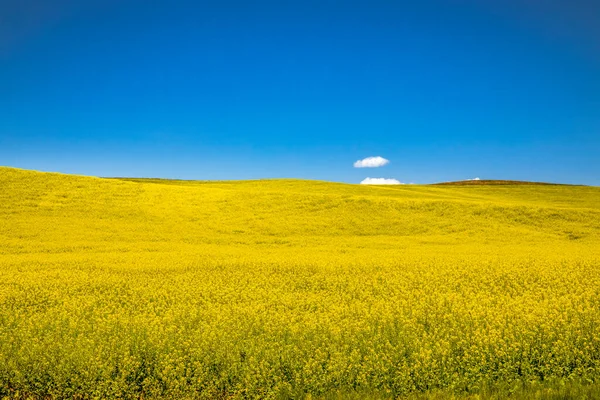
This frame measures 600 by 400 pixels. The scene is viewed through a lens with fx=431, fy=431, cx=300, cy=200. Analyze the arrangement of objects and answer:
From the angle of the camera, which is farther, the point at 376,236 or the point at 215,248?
the point at 376,236

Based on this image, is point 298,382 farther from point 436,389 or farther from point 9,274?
point 9,274

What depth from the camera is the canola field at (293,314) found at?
233 inches

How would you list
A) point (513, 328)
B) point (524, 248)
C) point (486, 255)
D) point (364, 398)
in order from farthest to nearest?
point (524, 248)
point (486, 255)
point (513, 328)
point (364, 398)

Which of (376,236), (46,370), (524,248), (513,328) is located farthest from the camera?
(376,236)

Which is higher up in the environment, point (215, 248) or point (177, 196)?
point (177, 196)

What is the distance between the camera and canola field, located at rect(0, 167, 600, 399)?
5.93 m

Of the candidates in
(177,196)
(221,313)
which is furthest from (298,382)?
(177,196)

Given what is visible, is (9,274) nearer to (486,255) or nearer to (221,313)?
(221,313)

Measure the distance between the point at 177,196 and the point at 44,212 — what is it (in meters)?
7.74

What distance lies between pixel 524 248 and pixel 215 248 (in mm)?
12309

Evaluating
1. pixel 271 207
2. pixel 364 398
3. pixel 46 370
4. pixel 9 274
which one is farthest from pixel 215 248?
pixel 364 398

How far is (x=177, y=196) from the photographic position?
2839 centimetres

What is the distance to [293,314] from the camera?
8156 millimetres

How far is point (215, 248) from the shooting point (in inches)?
686
